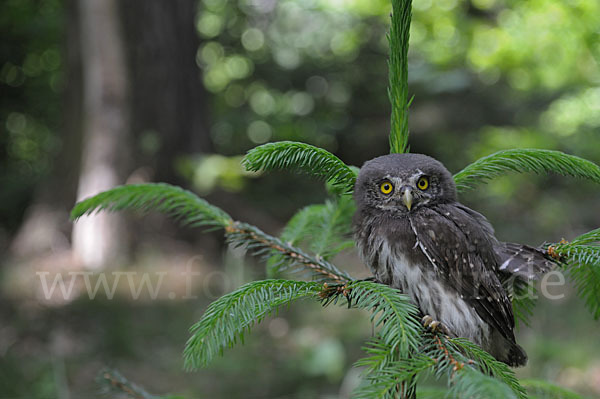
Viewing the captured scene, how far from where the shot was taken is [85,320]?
435cm

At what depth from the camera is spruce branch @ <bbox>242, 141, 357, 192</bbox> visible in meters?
1.09

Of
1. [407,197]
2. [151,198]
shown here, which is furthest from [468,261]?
[151,198]

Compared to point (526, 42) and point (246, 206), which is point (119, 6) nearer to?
point (246, 206)

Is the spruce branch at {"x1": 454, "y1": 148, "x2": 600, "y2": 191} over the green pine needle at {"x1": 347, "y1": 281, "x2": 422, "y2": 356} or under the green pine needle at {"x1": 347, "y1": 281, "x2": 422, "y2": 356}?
over

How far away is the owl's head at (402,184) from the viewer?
53.3 inches

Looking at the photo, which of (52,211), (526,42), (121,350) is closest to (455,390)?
(121,350)

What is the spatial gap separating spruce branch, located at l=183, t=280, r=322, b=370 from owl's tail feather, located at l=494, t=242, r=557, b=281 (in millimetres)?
544

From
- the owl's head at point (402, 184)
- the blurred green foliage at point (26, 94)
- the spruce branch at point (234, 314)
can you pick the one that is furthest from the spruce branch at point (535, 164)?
the blurred green foliage at point (26, 94)

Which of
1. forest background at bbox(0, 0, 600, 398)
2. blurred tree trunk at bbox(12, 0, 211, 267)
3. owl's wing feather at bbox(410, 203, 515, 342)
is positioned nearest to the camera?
owl's wing feather at bbox(410, 203, 515, 342)

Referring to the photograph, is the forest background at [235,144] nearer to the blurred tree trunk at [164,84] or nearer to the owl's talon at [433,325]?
the blurred tree trunk at [164,84]

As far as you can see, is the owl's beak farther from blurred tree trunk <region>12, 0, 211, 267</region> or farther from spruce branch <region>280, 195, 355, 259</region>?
blurred tree trunk <region>12, 0, 211, 267</region>

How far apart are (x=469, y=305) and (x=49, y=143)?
406 inches

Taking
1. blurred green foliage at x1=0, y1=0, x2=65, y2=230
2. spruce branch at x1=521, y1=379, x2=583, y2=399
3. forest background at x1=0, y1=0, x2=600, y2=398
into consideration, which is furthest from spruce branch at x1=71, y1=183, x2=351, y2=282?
blurred green foliage at x1=0, y1=0, x2=65, y2=230

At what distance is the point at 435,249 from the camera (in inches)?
51.0
